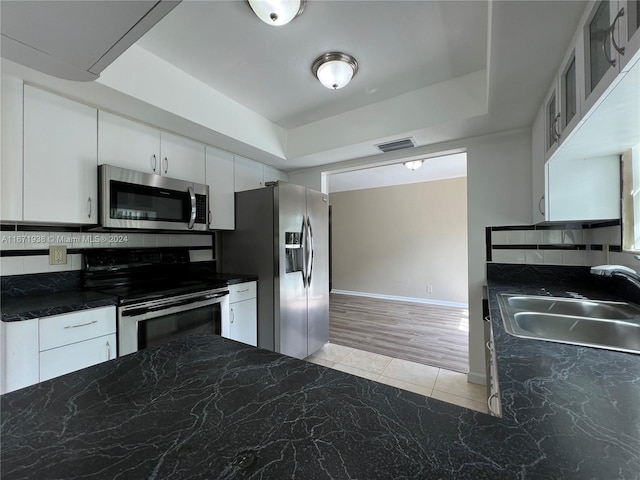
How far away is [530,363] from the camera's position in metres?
0.86

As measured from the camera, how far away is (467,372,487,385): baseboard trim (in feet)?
7.77

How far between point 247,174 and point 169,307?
1.66m

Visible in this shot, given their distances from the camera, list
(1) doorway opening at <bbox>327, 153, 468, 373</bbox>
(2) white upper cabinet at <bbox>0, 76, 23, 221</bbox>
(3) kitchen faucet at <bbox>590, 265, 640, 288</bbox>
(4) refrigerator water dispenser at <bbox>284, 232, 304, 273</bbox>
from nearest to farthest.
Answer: (3) kitchen faucet at <bbox>590, 265, 640, 288</bbox> < (2) white upper cabinet at <bbox>0, 76, 23, 221</bbox> < (4) refrigerator water dispenser at <bbox>284, 232, 304, 273</bbox> < (1) doorway opening at <bbox>327, 153, 468, 373</bbox>

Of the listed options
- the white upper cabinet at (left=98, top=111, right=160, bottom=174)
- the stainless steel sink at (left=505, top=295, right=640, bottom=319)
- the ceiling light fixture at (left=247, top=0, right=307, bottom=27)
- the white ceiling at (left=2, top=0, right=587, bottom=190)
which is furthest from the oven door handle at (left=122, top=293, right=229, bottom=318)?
the stainless steel sink at (left=505, top=295, right=640, bottom=319)

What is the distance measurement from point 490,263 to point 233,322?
91.6 inches

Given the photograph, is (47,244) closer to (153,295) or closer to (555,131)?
(153,295)

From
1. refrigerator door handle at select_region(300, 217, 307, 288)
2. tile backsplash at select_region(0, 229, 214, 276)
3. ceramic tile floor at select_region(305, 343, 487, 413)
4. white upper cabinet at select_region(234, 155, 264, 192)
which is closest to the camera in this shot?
tile backsplash at select_region(0, 229, 214, 276)

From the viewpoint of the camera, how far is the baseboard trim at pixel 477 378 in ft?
7.77

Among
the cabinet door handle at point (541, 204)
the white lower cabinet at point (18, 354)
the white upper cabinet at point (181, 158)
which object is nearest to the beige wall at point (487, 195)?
the cabinet door handle at point (541, 204)

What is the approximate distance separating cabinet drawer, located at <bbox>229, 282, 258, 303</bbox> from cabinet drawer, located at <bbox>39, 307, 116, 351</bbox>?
89cm

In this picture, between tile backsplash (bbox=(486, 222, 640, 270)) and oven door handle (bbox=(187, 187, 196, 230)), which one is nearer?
tile backsplash (bbox=(486, 222, 640, 270))

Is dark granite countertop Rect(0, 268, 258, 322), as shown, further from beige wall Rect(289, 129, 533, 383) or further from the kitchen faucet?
beige wall Rect(289, 129, 533, 383)

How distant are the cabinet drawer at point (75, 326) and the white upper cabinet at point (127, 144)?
3.42 feet

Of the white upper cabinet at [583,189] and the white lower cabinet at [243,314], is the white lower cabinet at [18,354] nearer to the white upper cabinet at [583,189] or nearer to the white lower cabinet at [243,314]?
the white lower cabinet at [243,314]
